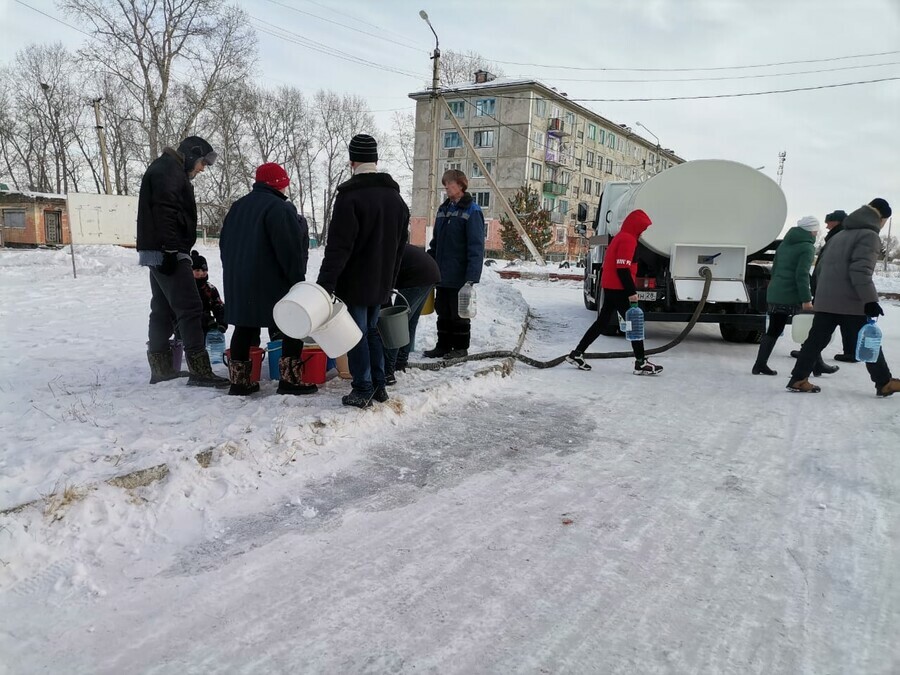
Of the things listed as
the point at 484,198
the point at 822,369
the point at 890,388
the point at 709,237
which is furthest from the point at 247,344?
the point at 484,198

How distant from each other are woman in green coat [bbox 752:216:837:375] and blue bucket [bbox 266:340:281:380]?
513cm

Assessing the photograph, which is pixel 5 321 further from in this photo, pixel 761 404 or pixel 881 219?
pixel 881 219

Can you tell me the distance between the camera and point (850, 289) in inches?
219

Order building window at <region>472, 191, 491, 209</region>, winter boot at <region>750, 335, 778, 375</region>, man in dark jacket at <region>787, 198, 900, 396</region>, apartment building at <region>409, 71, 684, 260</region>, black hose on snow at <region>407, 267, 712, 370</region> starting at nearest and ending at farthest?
man in dark jacket at <region>787, 198, 900, 396</region>, black hose on snow at <region>407, 267, 712, 370</region>, winter boot at <region>750, 335, 778, 375</region>, apartment building at <region>409, 71, 684, 260</region>, building window at <region>472, 191, 491, 209</region>

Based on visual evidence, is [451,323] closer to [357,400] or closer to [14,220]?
→ [357,400]

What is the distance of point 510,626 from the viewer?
2.16 m

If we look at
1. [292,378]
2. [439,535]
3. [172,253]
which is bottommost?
[439,535]

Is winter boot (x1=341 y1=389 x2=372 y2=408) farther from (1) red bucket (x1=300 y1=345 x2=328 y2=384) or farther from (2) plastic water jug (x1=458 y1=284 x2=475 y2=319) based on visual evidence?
(2) plastic water jug (x1=458 y1=284 x2=475 y2=319)

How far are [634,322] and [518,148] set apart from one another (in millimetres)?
47327

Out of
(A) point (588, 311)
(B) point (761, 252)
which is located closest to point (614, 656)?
(B) point (761, 252)

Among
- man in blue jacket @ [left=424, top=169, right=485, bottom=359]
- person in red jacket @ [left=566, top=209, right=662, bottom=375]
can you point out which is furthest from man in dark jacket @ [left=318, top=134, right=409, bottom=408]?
person in red jacket @ [left=566, top=209, right=662, bottom=375]

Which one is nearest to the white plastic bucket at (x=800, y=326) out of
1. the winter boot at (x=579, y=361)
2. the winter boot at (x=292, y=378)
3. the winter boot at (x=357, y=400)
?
the winter boot at (x=579, y=361)

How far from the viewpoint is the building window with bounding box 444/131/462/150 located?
51.5 m

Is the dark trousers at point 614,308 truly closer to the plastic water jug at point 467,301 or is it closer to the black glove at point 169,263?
the plastic water jug at point 467,301
